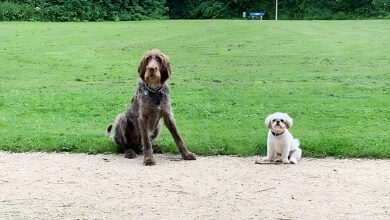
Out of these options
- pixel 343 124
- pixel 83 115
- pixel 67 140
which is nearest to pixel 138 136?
pixel 67 140

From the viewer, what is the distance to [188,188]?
581 cm

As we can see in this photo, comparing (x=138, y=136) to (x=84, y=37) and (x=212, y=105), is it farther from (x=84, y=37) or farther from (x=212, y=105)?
(x=84, y=37)

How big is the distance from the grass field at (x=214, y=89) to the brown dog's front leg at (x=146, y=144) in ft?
1.99

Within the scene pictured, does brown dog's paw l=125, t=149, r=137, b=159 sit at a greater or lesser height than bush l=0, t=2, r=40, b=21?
lesser

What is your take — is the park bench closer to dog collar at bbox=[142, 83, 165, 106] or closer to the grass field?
the grass field

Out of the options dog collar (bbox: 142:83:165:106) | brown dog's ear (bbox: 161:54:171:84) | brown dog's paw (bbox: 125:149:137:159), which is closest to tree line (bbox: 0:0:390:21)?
brown dog's paw (bbox: 125:149:137:159)

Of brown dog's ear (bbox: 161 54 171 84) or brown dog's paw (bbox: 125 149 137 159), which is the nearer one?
brown dog's ear (bbox: 161 54 171 84)

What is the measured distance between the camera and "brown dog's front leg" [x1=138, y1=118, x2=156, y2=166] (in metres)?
6.82

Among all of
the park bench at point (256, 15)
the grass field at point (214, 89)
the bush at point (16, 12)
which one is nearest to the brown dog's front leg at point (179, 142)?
the grass field at point (214, 89)

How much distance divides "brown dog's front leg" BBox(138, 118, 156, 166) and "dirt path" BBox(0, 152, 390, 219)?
11cm

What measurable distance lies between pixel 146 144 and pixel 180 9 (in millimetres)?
41718

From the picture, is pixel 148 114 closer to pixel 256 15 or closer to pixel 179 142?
pixel 179 142

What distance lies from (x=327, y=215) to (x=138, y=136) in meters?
2.93

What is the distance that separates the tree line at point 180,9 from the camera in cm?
3391
